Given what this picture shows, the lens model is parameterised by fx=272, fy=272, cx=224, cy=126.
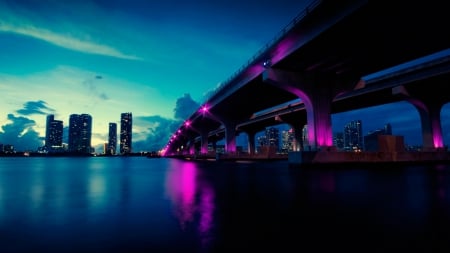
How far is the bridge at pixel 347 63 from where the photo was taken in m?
22.3

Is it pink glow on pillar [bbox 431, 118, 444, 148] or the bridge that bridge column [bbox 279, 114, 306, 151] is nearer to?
the bridge

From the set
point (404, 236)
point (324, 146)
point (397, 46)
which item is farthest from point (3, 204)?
point (397, 46)

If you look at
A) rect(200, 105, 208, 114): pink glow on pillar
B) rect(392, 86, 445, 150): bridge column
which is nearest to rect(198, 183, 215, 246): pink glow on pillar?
rect(392, 86, 445, 150): bridge column

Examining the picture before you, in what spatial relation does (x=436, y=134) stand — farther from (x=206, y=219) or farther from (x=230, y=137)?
(x=206, y=219)

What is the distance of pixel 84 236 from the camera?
19.2ft

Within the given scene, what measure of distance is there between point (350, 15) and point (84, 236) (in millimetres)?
22440

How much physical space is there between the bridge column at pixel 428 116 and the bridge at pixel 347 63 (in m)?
0.14

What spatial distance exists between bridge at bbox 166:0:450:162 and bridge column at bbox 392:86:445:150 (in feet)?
0.46

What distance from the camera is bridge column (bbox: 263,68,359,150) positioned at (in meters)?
34.1

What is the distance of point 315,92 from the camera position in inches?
1396

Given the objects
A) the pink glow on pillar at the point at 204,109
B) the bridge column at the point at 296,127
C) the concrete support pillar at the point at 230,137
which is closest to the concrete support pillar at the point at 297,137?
the bridge column at the point at 296,127

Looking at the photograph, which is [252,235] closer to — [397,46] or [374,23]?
[374,23]

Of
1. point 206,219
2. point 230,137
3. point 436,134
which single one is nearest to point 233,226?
point 206,219

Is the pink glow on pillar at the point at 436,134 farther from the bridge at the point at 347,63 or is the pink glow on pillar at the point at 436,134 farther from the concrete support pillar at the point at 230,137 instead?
the concrete support pillar at the point at 230,137
